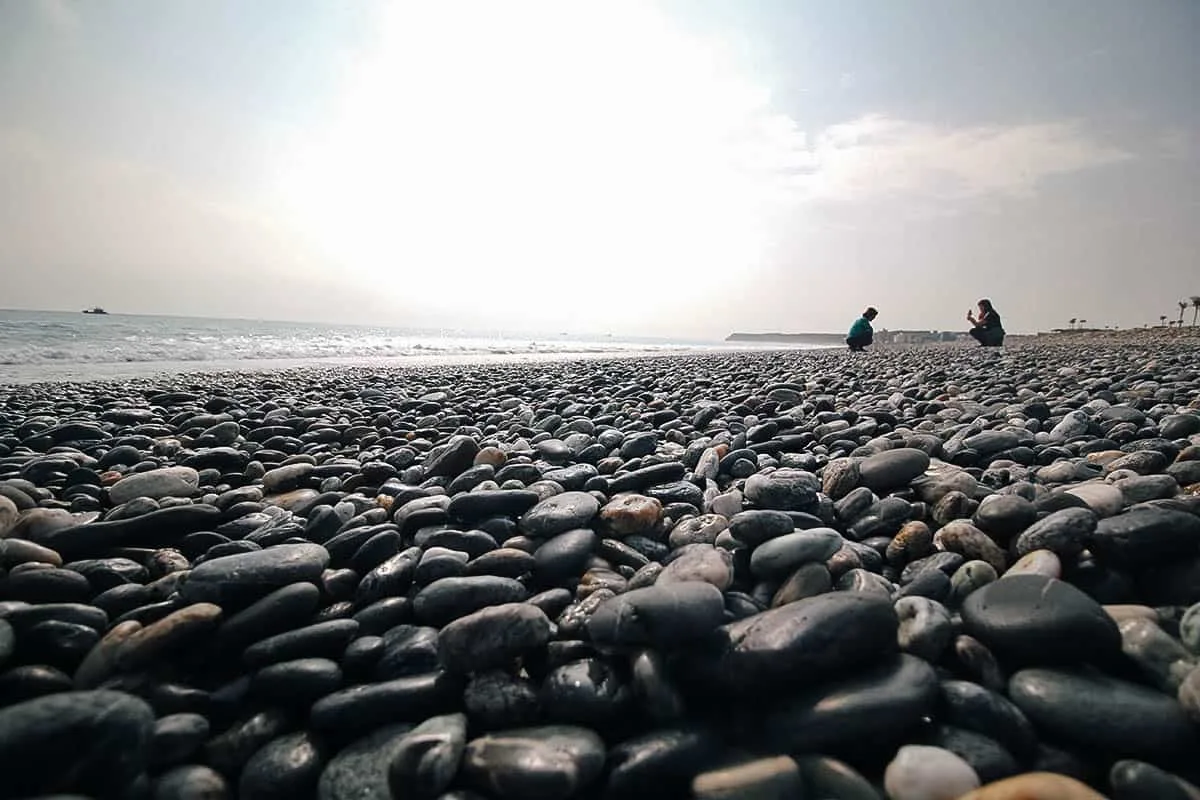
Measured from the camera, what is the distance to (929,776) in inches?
35.0

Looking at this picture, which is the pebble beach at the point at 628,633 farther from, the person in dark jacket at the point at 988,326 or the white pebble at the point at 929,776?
the person in dark jacket at the point at 988,326

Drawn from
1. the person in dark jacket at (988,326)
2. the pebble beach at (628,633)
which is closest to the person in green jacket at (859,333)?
the person in dark jacket at (988,326)

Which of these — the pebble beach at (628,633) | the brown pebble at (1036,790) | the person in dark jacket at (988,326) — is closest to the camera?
the brown pebble at (1036,790)

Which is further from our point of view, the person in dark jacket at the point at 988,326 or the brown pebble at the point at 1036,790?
the person in dark jacket at the point at 988,326

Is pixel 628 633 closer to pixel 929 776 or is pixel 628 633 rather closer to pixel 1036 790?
pixel 929 776

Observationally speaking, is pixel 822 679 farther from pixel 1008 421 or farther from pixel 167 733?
pixel 1008 421

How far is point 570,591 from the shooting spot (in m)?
1.58

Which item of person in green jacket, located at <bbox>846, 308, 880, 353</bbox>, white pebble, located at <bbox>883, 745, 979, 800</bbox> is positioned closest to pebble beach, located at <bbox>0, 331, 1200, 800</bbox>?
white pebble, located at <bbox>883, 745, 979, 800</bbox>

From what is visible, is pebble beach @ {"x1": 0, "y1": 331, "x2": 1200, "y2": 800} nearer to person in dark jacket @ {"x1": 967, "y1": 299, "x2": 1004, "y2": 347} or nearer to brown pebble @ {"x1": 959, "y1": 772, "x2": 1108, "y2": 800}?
brown pebble @ {"x1": 959, "y1": 772, "x2": 1108, "y2": 800}

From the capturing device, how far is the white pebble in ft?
2.87

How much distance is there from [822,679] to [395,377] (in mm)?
8962

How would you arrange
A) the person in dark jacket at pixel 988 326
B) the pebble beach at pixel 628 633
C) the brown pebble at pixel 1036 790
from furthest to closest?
the person in dark jacket at pixel 988 326 < the pebble beach at pixel 628 633 < the brown pebble at pixel 1036 790

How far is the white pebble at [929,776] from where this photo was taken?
0.88 metres

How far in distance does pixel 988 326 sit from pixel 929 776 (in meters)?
17.2
